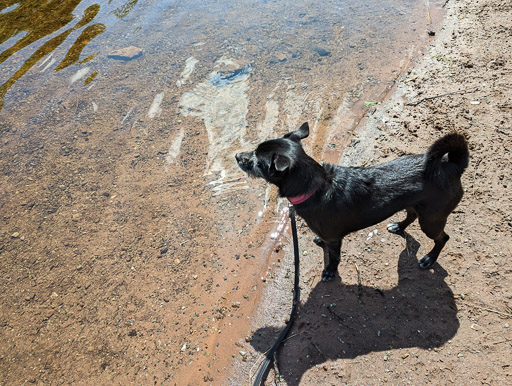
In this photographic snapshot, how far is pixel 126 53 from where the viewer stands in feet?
29.6

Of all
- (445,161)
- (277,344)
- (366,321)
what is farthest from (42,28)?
(366,321)

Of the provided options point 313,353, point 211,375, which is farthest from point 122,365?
point 313,353

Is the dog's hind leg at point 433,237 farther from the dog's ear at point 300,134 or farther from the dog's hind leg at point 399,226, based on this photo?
the dog's ear at point 300,134

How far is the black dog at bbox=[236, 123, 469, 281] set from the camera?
3420 mm

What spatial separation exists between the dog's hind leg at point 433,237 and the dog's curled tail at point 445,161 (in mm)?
558

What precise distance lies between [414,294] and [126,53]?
30.4 ft

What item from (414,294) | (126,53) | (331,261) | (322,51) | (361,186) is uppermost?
(126,53)

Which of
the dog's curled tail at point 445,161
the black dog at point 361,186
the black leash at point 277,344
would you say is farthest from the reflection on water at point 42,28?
the dog's curled tail at point 445,161

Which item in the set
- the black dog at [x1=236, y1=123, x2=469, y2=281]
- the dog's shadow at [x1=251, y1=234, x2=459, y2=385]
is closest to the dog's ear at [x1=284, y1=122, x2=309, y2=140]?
the black dog at [x1=236, y1=123, x2=469, y2=281]

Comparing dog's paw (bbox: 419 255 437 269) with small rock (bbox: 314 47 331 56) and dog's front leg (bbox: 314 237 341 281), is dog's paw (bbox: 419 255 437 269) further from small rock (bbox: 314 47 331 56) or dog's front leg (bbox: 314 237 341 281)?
small rock (bbox: 314 47 331 56)

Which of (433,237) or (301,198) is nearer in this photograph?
(301,198)

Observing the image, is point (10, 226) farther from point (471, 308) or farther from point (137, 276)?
point (471, 308)

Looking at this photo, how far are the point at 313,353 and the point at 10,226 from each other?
5511 millimetres

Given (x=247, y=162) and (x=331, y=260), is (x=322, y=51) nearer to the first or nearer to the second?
(x=247, y=162)
